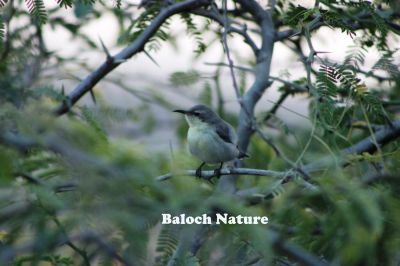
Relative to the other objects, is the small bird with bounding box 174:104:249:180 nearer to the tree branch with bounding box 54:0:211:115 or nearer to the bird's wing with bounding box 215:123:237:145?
the bird's wing with bounding box 215:123:237:145

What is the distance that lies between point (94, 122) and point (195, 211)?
7.14ft

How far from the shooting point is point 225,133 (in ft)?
16.4

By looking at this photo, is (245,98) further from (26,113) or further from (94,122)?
(26,113)

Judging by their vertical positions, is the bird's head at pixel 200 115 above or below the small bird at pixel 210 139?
above

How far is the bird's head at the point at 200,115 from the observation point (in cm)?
506

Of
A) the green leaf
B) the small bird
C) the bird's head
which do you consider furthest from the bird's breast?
the green leaf

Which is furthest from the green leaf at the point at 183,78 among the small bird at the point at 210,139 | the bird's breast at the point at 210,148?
the bird's breast at the point at 210,148

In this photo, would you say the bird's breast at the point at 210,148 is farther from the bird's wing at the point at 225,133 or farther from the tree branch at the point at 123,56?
the tree branch at the point at 123,56

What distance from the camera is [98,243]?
133 cm

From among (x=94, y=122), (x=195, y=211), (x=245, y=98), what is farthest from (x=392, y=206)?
(x=245, y=98)

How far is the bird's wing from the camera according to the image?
16.3ft

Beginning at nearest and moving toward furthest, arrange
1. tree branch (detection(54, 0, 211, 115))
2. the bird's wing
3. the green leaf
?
1. tree branch (detection(54, 0, 211, 115))
2. the green leaf
3. the bird's wing

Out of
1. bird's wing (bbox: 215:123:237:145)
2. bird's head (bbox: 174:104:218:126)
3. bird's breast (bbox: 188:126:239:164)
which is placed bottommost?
bird's breast (bbox: 188:126:239:164)

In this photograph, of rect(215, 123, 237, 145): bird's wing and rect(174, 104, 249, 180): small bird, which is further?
rect(215, 123, 237, 145): bird's wing
